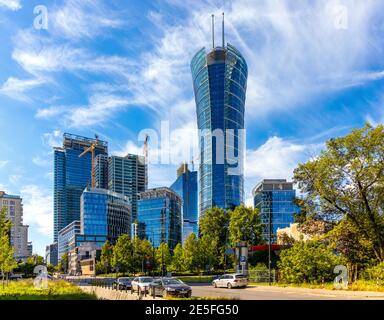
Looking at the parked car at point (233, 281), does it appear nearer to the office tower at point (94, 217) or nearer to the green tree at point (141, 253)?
the green tree at point (141, 253)

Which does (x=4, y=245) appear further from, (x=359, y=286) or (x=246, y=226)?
(x=246, y=226)

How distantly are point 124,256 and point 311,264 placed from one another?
56245mm

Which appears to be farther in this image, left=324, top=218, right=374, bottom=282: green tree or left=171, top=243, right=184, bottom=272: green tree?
left=171, top=243, right=184, bottom=272: green tree

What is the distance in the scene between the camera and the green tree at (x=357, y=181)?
43812 millimetres

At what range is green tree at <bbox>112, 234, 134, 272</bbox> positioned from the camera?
91062 mm

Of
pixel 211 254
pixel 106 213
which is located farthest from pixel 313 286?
pixel 106 213

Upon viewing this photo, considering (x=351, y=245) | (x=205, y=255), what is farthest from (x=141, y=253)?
(x=351, y=245)

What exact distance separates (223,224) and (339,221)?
4857cm

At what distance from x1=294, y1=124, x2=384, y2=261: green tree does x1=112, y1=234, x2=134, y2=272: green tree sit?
53358mm

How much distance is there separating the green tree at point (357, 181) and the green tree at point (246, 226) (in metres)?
37.5

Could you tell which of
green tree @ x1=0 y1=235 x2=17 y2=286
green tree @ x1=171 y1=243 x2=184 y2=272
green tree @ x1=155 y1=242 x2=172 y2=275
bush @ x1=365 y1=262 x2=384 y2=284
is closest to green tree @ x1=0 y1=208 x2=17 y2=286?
green tree @ x1=0 y1=235 x2=17 y2=286

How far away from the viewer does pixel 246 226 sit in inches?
3337

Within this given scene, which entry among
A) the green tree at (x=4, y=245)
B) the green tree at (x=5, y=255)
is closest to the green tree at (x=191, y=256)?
the green tree at (x=4, y=245)

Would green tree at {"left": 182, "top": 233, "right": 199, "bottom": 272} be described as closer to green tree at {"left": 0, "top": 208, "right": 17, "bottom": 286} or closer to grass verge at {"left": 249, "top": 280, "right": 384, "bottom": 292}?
green tree at {"left": 0, "top": 208, "right": 17, "bottom": 286}
